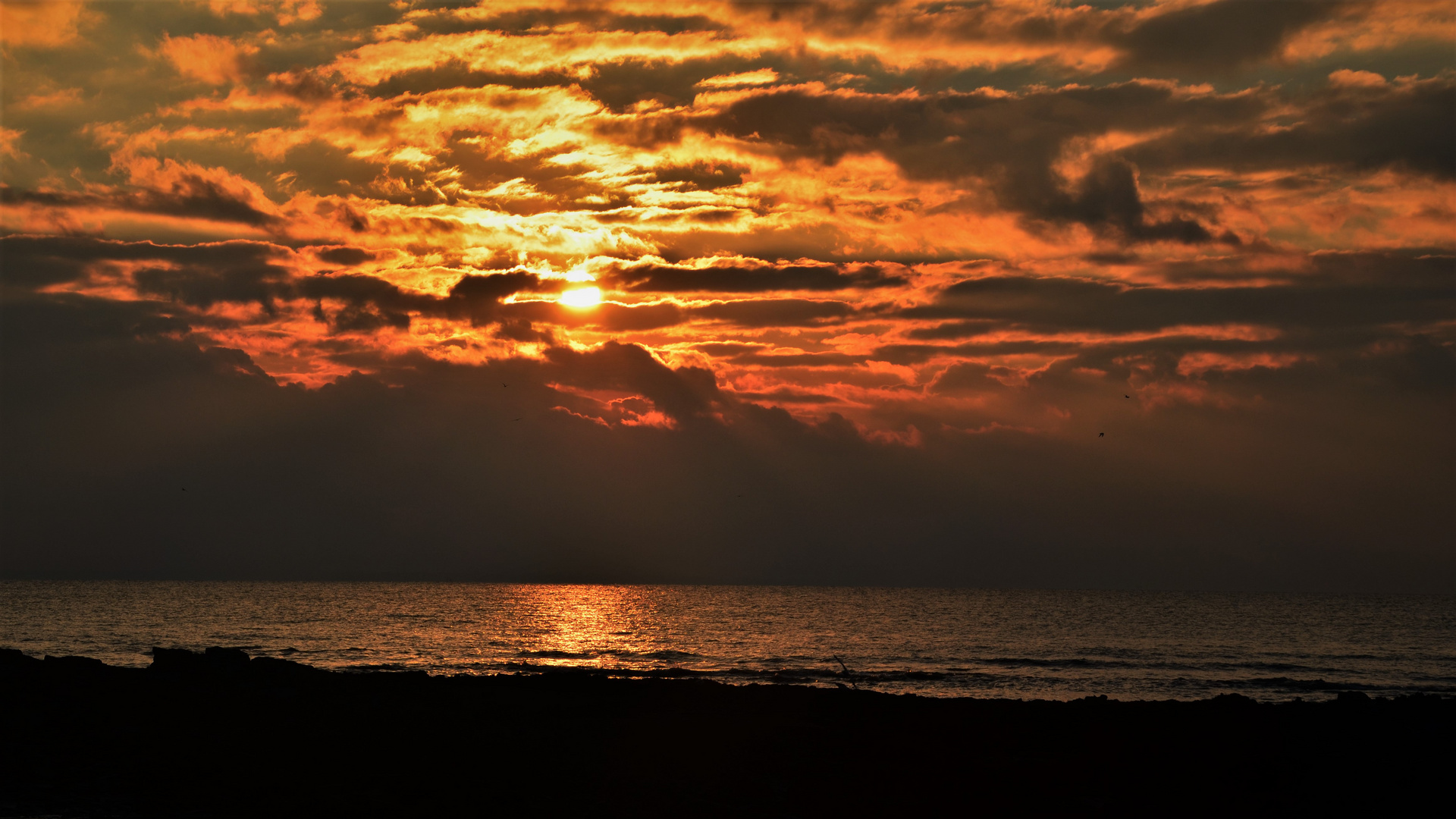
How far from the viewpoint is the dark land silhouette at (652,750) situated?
21.9 m

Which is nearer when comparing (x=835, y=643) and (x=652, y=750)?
(x=652, y=750)

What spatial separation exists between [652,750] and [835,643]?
5734cm

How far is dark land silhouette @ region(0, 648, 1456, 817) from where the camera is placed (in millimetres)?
21922

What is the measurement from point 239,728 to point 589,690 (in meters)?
12.5

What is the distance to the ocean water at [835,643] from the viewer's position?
56594mm

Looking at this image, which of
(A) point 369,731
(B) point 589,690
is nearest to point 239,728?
(A) point 369,731

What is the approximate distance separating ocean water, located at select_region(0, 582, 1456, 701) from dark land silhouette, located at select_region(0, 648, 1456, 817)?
17.5 metres

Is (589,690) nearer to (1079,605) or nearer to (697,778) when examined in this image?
(697,778)

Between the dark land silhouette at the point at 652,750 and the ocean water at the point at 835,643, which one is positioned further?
the ocean water at the point at 835,643

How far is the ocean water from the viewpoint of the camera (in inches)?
2228

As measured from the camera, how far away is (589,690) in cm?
3731

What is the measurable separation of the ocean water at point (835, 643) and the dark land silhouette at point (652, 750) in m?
17.5

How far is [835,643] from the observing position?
82.3 meters

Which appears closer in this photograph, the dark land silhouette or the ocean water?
the dark land silhouette
